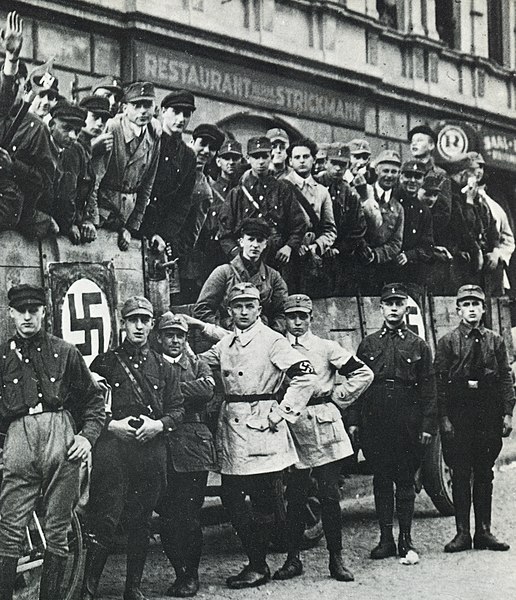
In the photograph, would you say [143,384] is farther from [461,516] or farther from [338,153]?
[338,153]

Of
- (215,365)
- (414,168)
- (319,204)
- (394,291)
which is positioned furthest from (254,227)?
(414,168)

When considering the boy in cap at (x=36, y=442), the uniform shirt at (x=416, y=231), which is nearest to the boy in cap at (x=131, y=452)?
the boy in cap at (x=36, y=442)

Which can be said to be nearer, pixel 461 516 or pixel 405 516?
pixel 405 516

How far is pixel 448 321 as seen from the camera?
31.7 feet

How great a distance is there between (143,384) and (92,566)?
1053 mm

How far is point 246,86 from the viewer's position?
14.2m

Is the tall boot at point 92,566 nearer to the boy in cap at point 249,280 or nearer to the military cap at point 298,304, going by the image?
the boy in cap at point 249,280

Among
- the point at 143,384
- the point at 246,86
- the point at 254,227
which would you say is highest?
the point at 246,86

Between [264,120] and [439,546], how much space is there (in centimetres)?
815

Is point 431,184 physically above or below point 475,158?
below

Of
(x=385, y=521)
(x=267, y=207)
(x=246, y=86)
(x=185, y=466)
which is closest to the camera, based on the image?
(x=185, y=466)

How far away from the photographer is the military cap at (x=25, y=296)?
18.0ft

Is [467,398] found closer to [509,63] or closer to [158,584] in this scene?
[158,584]

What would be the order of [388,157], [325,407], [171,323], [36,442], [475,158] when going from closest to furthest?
[36,442] < [171,323] < [325,407] < [388,157] < [475,158]
